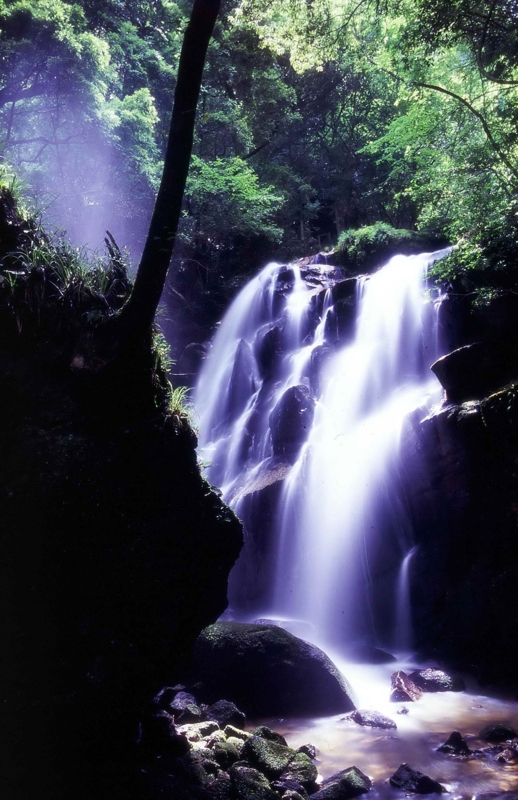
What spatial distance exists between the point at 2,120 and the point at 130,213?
4.74m

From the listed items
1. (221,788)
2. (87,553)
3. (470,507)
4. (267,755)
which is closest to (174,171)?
(87,553)

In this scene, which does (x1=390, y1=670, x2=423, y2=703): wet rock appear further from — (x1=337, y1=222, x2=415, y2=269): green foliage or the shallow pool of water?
(x1=337, y1=222, x2=415, y2=269): green foliage

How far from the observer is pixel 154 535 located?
4.28 m

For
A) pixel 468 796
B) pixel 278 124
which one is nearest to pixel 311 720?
pixel 468 796

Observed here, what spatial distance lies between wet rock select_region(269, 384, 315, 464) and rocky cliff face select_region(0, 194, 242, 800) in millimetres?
7005

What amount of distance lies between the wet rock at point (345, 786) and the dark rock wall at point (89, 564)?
1.69m

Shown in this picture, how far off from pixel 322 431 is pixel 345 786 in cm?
810

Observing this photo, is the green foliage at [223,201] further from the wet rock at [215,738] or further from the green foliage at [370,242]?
the wet rock at [215,738]

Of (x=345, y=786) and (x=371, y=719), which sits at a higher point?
(x=345, y=786)

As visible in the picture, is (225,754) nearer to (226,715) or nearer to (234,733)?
(234,733)

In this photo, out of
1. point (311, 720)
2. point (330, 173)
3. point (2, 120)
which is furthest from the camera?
point (330, 173)

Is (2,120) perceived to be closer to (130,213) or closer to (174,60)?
(130,213)

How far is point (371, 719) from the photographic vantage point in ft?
20.1

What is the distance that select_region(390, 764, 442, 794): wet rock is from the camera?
4.61 meters
